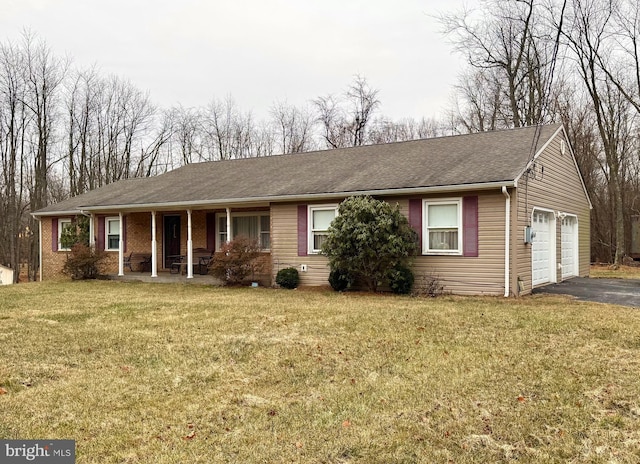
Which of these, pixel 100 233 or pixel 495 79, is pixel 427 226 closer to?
pixel 100 233

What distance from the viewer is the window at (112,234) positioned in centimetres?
1900

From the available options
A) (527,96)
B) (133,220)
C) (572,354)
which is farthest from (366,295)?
(527,96)

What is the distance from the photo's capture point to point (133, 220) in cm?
1933

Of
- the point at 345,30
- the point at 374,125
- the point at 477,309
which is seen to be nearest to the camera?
the point at 477,309

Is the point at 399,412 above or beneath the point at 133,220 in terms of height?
beneath

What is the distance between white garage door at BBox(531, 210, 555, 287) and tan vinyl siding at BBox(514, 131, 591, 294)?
0.93ft

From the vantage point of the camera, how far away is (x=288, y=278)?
14.0 m

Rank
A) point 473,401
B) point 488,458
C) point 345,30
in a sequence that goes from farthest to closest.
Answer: point 345,30, point 473,401, point 488,458

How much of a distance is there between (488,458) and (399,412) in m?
1.00

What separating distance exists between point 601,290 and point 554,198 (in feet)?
9.62

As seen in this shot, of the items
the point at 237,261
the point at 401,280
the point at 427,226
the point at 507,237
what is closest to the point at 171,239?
the point at 237,261

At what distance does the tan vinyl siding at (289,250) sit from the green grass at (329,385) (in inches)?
179

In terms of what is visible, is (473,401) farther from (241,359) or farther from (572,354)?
(241,359)

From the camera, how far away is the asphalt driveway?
37.3ft
